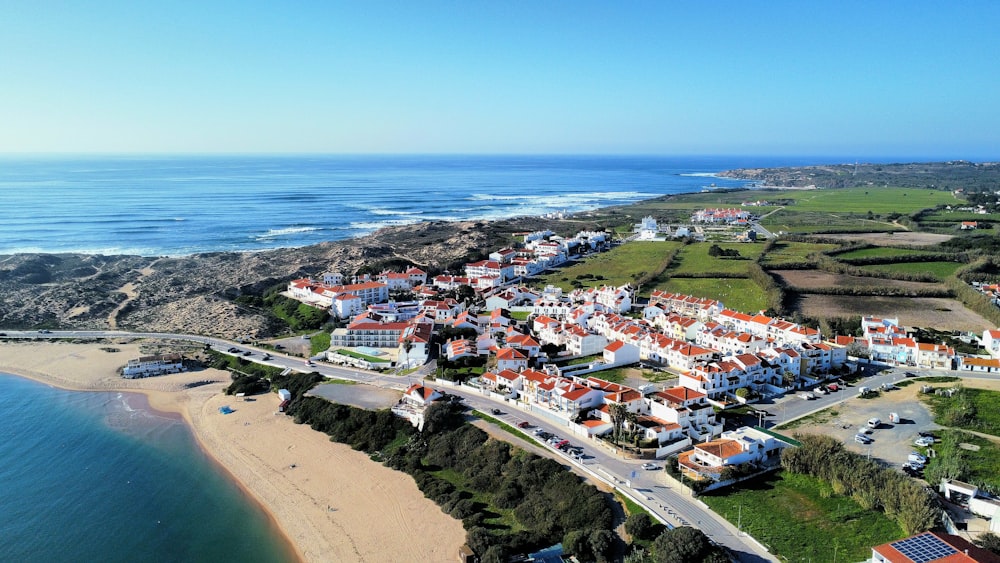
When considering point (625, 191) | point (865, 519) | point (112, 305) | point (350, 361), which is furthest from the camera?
point (625, 191)

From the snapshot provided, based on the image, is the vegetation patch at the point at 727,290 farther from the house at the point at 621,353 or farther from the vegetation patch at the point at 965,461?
the vegetation patch at the point at 965,461

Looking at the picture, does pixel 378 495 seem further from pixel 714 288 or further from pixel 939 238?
pixel 939 238

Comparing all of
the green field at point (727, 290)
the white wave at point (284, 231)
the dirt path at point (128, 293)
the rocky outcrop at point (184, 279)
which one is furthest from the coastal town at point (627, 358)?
the white wave at point (284, 231)

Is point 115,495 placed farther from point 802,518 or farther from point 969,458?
point 969,458

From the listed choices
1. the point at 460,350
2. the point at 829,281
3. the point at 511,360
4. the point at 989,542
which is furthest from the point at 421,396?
the point at 829,281

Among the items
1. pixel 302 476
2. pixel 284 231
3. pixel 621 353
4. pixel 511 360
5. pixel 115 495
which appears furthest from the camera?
pixel 284 231

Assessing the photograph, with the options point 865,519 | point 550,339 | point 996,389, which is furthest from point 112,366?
point 996,389
